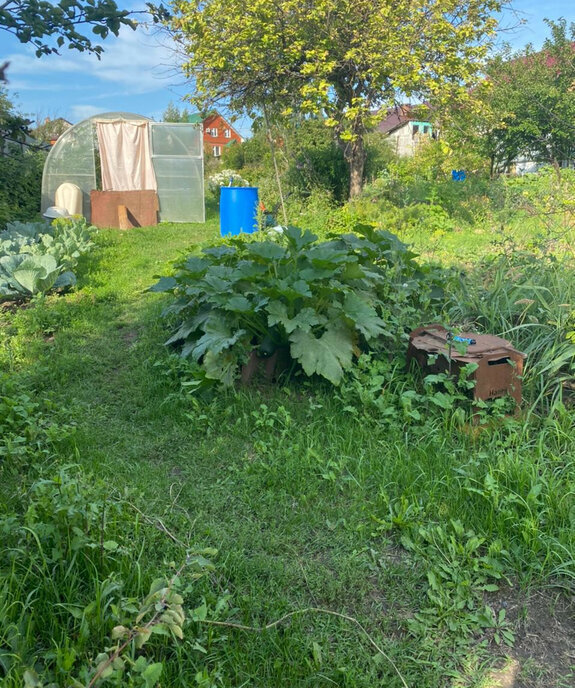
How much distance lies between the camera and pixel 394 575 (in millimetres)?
2023

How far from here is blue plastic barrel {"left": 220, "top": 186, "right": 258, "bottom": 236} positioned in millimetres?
9609

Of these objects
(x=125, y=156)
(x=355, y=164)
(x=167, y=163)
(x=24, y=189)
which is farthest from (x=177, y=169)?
(x=355, y=164)

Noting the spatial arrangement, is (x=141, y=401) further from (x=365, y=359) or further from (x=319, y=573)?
(x=319, y=573)

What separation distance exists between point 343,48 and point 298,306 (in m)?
8.01

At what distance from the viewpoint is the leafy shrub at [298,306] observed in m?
3.26

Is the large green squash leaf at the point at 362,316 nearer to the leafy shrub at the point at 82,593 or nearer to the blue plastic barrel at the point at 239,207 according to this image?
the leafy shrub at the point at 82,593

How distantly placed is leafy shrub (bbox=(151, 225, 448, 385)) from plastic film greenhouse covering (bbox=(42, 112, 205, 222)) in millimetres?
10611

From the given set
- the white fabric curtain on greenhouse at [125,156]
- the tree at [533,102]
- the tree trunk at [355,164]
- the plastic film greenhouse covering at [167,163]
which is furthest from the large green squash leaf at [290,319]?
the tree at [533,102]

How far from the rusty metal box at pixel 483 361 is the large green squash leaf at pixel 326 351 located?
1.44ft

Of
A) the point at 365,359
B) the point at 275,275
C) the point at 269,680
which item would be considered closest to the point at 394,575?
the point at 269,680

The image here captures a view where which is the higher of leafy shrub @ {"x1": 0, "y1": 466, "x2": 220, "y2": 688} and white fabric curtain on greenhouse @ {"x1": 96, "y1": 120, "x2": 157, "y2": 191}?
white fabric curtain on greenhouse @ {"x1": 96, "y1": 120, "x2": 157, "y2": 191}

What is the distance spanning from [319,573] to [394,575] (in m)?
0.28

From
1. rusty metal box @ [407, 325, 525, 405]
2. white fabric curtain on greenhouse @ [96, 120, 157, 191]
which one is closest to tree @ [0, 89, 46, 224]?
white fabric curtain on greenhouse @ [96, 120, 157, 191]

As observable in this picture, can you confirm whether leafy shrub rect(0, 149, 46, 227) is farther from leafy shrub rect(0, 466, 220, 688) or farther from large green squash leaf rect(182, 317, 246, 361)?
leafy shrub rect(0, 466, 220, 688)
